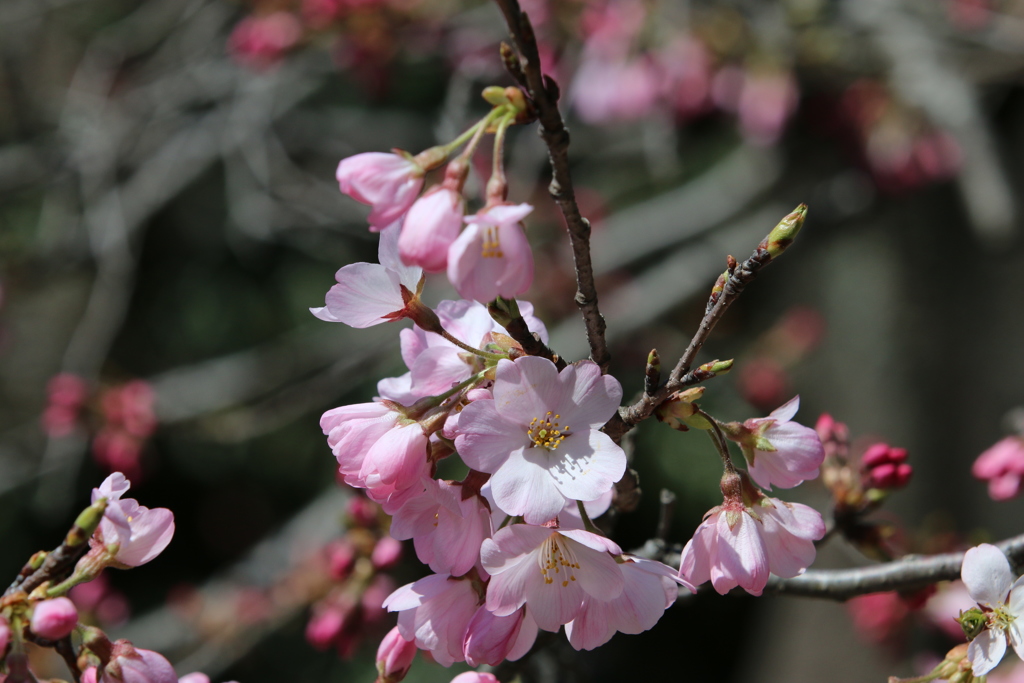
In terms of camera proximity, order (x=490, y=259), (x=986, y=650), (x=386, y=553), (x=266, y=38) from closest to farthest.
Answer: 1. (x=490, y=259)
2. (x=986, y=650)
3. (x=386, y=553)
4. (x=266, y=38)

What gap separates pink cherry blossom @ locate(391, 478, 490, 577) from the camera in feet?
2.06

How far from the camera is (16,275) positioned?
255cm

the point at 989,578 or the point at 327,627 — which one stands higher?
the point at 989,578

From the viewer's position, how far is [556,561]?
24.6 inches

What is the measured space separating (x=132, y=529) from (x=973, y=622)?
0.80 meters

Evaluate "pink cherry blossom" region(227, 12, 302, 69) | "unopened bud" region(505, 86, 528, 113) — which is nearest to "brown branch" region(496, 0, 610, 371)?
"unopened bud" region(505, 86, 528, 113)

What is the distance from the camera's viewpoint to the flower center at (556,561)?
62cm

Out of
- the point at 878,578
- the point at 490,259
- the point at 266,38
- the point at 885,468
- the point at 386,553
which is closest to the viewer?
the point at 490,259

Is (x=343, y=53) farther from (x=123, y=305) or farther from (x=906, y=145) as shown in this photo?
(x=906, y=145)

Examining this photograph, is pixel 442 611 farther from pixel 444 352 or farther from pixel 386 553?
pixel 386 553

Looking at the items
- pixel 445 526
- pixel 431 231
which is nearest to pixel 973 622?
pixel 445 526

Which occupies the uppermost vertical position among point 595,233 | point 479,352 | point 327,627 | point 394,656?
point 479,352

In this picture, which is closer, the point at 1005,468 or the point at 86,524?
the point at 86,524

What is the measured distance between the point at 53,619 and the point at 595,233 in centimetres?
263
